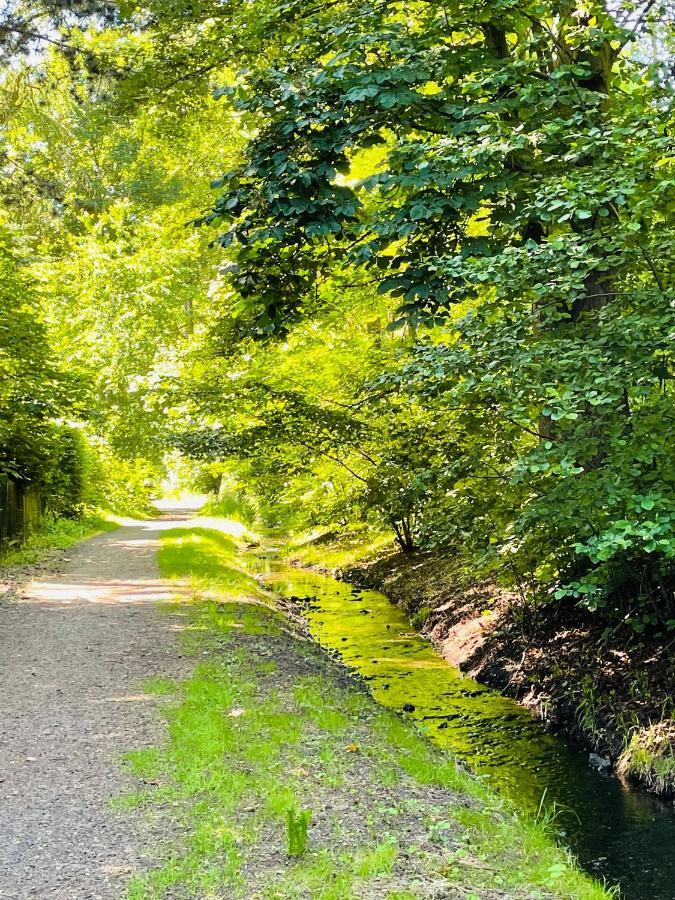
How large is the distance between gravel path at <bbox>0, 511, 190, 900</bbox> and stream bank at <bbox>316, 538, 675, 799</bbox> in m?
3.82

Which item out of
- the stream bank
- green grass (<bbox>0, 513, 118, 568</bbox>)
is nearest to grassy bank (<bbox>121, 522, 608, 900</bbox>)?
the stream bank

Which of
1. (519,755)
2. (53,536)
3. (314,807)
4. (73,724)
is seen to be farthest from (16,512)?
(314,807)

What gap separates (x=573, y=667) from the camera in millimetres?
8867

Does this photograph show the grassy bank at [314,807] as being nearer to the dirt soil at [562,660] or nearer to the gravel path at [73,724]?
the gravel path at [73,724]

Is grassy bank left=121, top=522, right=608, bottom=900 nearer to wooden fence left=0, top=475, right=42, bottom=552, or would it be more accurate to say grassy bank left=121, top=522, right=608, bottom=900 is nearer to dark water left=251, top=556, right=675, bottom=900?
dark water left=251, top=556, right=675, bottom=900

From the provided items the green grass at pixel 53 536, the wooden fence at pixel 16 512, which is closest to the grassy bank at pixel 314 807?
the wooden fence at pixel 16 512

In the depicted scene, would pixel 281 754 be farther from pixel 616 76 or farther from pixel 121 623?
pixel 616 76

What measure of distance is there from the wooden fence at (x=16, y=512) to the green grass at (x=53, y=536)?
18cm

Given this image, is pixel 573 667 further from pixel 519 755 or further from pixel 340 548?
pixel 340 548

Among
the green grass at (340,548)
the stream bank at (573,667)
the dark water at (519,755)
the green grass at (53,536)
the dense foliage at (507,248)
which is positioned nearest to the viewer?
the dark water at (519,755)

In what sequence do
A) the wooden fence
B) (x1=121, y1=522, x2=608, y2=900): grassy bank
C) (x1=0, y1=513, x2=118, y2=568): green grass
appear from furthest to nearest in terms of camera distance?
(x1=0, y1=513, x2=118, y2=568): green grass
the wooden fence
(x1=121, y1=522, x2=608, y2=900): grassy bank

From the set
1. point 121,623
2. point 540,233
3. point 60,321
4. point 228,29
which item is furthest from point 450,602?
point 60,321

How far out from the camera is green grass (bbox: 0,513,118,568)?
14.7 m

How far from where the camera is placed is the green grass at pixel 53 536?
48.1ft
